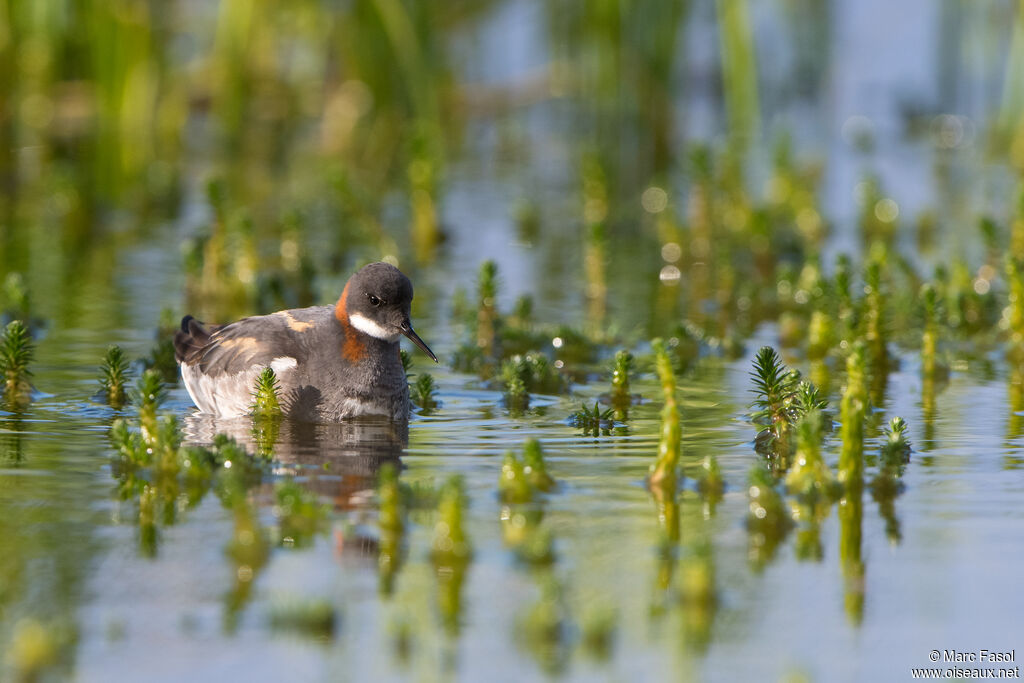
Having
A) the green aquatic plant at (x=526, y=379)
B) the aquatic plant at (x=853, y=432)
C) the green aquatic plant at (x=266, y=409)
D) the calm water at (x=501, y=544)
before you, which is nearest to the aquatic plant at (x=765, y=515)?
the calm water at (x=501, y=544)

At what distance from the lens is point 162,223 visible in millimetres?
14078

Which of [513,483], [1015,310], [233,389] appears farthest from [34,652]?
[1015,310]

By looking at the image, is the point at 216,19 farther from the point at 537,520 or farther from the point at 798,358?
the point at 537,520

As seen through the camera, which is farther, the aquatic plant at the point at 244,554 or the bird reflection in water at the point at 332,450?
the bird reflection in water at the point at 332,450

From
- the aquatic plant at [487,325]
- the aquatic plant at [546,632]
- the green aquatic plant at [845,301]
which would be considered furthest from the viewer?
the aquatic plant at [487,325]

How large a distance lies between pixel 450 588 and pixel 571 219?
943 centimetres

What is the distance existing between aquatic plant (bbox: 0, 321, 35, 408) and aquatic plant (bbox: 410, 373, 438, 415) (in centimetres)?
199

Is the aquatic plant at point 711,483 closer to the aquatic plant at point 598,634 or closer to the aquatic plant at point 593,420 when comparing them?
the aquatic plant at point 593,420

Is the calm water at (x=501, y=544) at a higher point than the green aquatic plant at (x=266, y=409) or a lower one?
lower

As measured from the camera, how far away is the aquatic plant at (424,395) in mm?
8336

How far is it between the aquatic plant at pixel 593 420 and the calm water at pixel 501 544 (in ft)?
0.27

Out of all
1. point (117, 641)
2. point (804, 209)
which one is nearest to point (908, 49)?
point (804, 209)

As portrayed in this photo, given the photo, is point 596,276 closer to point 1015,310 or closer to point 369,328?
point 1015,310

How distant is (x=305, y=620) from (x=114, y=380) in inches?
137
